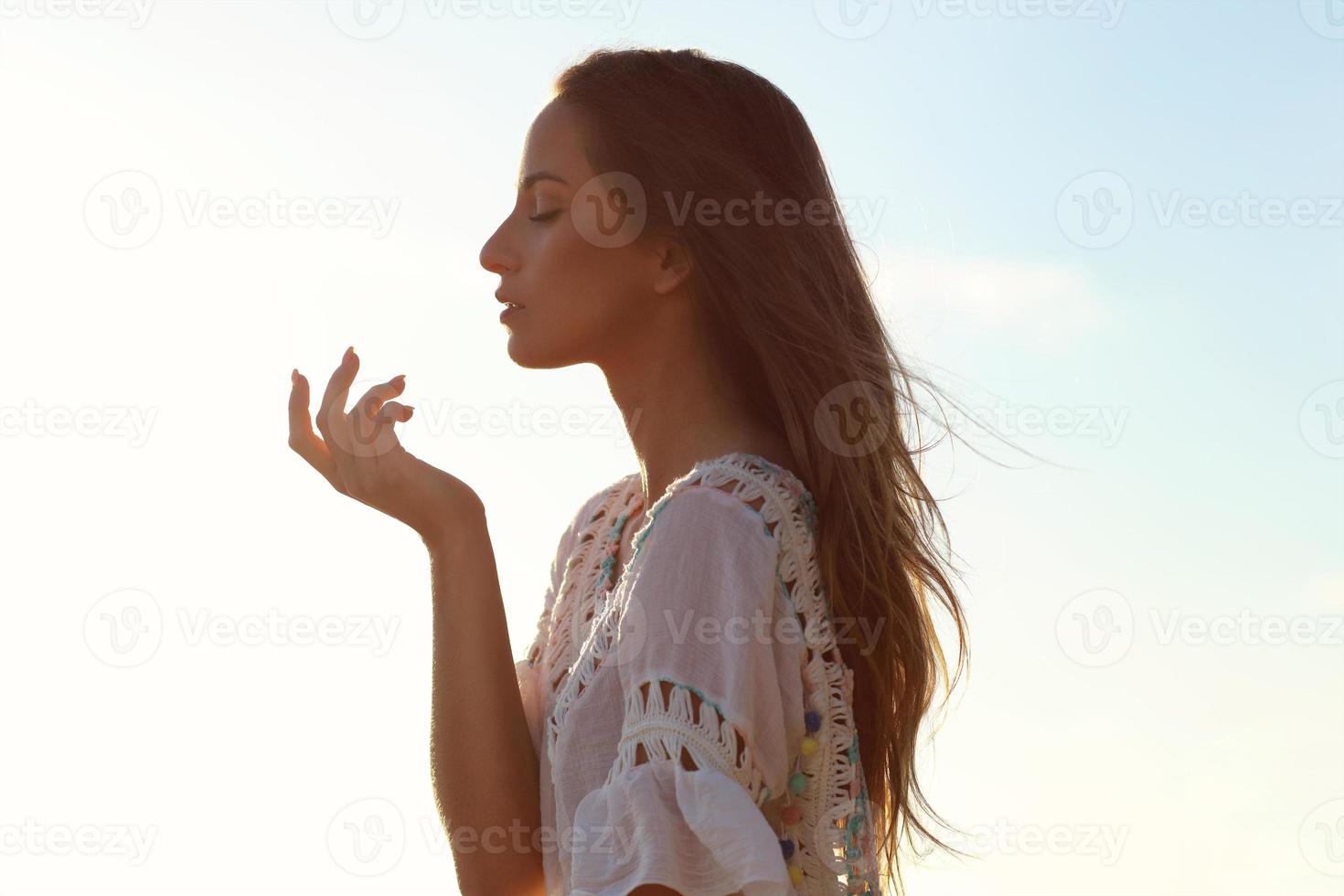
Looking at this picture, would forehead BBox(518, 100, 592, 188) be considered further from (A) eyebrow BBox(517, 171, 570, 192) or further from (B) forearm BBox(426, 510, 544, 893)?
(B) forearm BBox(426, 510, 544, 893)

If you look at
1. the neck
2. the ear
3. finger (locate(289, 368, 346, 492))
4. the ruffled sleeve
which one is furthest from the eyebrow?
the ruffled sleeve

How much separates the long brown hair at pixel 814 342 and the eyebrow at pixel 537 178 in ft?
0.25

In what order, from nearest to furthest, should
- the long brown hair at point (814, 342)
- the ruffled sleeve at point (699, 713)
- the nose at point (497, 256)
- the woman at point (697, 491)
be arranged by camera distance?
the ruffled sleeve at point (699, 713) → the woman at point (697, 491) → the long brown hair at point (814, 342) → the nose at point (497, 256)

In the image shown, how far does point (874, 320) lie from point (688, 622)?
825 mm

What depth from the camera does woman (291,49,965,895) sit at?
2.37 metres

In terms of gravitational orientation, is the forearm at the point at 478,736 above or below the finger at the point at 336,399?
below

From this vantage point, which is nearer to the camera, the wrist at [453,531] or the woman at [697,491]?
the woman at [697,491]

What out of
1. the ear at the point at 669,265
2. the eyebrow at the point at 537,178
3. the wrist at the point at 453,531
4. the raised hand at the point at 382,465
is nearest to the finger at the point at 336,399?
the raised hand at the point at 382,465

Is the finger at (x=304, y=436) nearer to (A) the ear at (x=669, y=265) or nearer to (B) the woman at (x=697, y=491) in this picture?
(B) the woman at (x=697, y=491)

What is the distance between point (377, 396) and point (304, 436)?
0.67 feet

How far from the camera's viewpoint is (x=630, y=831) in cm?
216

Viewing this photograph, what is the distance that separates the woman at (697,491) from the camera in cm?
237

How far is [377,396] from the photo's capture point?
279 cm

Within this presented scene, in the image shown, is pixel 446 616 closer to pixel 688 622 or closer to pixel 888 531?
pixel 688 622
